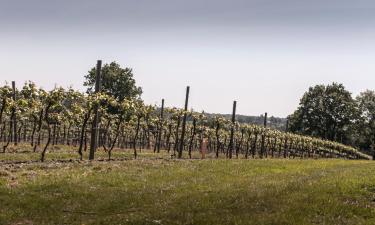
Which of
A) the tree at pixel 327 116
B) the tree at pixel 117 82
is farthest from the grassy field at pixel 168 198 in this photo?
the tree at pixel 327 116

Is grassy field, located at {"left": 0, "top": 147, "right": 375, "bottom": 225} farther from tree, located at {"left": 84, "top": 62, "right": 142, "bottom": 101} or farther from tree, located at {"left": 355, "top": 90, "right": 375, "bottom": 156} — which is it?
tree, located at {"left": 355, "top": 90, "right": 375, "bottom": 156}

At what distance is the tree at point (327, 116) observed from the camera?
145375 millimetres

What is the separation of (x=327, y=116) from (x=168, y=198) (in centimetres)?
13254

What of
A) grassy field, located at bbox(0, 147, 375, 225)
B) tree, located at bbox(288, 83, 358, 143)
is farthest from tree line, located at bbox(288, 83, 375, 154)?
grassy field, located at bbox(0, 147, 375, 225)

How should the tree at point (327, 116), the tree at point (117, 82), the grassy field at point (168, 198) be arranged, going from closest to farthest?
the grassy field at point (168, 198), the tree at point (117, 82), the tree at point (327, 116)

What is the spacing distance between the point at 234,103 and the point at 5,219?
43.1m

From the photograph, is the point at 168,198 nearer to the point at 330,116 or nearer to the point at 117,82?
the point at 117,82

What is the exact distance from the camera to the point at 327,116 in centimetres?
14662

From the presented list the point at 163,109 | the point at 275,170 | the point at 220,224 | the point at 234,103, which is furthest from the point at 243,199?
the point at 163,109

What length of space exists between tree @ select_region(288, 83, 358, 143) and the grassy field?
12017 centimetres

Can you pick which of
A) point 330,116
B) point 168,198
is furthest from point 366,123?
point 168,198

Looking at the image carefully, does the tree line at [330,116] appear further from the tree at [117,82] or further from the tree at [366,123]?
the tree at [117,82]

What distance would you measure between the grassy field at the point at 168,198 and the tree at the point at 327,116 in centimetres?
12017

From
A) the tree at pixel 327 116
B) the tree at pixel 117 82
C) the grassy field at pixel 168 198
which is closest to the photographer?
the grassy field at pixel 168 198
